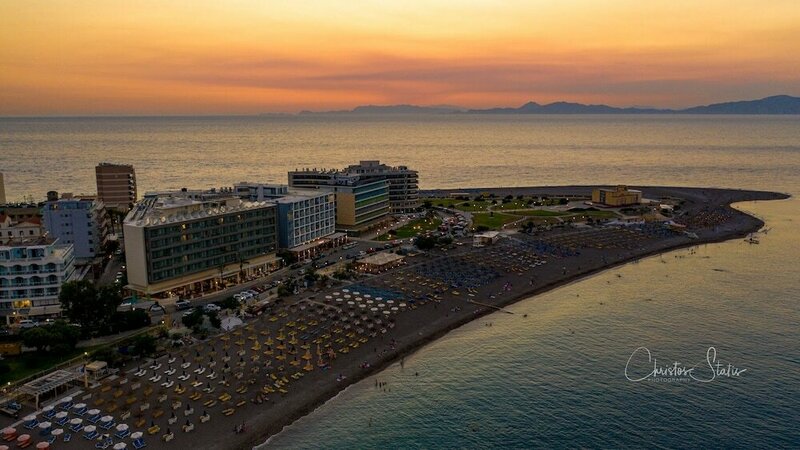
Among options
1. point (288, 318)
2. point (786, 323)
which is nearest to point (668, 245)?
point (786, 323)

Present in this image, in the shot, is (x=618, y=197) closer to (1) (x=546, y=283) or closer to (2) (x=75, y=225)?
(1) (x=546, y=283)

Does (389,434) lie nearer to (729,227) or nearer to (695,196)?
(729,227)

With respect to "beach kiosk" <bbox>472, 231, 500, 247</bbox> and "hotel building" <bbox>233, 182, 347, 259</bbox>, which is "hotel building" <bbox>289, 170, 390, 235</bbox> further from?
"beach kiosk" <bbox>472, 231, 500, 247</bbox>

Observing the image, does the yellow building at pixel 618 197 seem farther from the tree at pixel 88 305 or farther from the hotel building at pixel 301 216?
the tree at pixel 88 305

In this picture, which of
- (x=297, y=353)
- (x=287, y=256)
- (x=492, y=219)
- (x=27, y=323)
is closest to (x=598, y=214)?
(x=492, y=219)

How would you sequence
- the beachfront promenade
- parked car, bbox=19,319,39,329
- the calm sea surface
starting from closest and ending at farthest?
1. the beachfront promenade
2. the calm sea surface
3. parked car, bbox=19,319,39,329

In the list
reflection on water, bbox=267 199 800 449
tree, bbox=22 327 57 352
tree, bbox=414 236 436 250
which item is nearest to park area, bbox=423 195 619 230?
tree, bbox=414 236 436 250

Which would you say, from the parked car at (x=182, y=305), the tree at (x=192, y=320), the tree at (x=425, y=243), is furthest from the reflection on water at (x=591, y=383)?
the parked car at (x=182, y=305)
